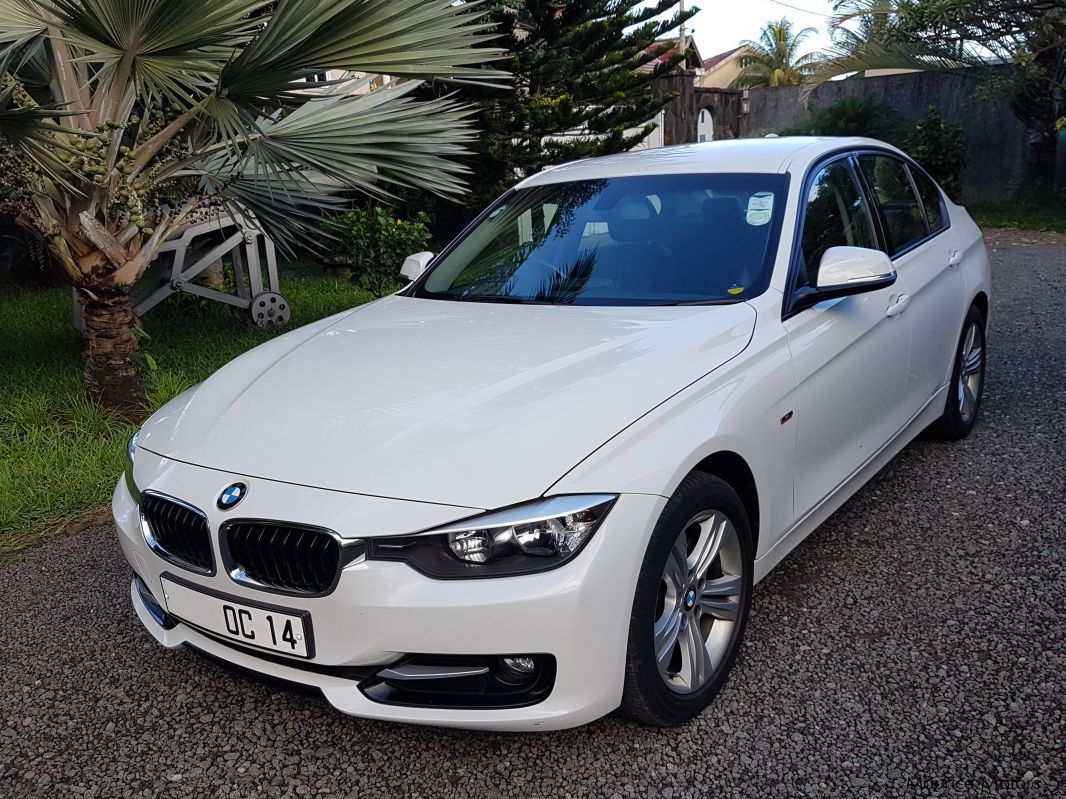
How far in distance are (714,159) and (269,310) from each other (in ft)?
19.4

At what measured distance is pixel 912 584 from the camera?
3375 millimetres

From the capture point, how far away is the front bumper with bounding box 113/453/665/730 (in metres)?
2.15

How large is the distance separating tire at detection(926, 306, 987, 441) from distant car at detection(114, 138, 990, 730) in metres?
0.81

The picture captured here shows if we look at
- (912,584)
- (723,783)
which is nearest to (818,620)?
(912,584)

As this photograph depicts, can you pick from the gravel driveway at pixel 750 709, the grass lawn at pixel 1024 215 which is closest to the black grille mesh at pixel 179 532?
the gravel driveway at pixel 750 709

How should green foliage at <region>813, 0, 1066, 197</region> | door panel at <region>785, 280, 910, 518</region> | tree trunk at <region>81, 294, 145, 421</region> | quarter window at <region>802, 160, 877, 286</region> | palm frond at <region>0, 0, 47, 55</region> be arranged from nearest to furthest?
door panel at <region>785, 280, 910, 518</region> → quarter window at <region>802, 160, 877, 286</region> → palm frond at <region>0, 0, 47, 55</region> → tree trunk at <region>81, 294, 145, 421</region> → green foliage at <region>813, 0, 1066, 197</region>

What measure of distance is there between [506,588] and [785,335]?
4.43ft

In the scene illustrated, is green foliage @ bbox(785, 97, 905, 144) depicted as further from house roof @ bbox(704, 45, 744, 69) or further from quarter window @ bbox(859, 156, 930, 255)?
house roof @ bbox(704, 45, 744, 69)

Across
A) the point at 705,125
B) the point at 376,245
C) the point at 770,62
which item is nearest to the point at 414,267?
the point at 376,245

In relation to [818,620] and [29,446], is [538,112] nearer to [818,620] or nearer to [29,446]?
[29,446]

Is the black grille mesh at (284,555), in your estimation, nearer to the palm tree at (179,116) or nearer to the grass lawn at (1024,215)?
the palm tree at (179,116)

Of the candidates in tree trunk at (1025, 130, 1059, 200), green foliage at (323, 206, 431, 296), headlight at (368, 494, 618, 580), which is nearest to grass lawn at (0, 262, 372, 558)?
green foliage at (323, 206, 431, 296)

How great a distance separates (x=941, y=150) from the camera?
15070mm

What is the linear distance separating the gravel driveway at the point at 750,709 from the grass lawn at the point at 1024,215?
37.7 ft
